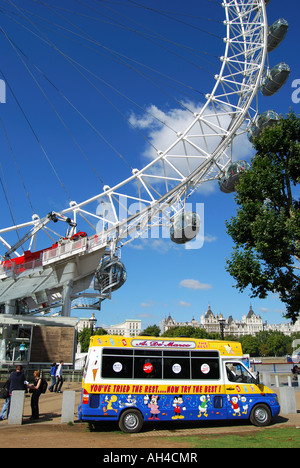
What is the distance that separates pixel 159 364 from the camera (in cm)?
1177

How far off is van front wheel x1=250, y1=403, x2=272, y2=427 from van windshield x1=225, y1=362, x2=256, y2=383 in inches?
32.5

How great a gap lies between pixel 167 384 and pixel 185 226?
22.8m

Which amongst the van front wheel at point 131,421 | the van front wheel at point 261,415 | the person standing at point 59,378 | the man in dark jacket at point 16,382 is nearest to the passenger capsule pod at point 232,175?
the person standing at point 59,378

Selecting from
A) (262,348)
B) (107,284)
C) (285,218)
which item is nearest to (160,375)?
(285,218)

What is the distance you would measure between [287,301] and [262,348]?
125m

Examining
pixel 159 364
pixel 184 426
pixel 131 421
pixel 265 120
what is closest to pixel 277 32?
pixel 265 120

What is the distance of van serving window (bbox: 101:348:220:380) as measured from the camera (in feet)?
37.3

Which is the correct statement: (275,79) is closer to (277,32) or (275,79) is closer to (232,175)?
(277,32)

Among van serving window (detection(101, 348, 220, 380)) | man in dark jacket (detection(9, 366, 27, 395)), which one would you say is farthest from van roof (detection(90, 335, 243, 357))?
man in dark jacket (detection(9, 366, 27, 395))

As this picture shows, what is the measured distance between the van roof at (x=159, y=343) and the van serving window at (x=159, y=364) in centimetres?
15

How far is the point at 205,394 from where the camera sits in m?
11.8

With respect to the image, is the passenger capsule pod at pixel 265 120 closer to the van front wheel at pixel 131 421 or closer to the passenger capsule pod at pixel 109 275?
the passenger capsule pod at pixel 109 275

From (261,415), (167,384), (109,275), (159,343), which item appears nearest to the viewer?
(167,384)
